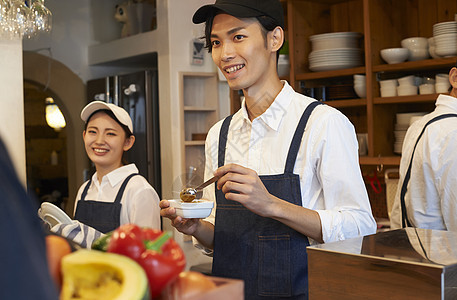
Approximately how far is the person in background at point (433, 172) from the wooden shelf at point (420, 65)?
0.74 metres

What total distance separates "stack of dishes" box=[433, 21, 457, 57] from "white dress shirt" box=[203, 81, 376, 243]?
6.11 ft

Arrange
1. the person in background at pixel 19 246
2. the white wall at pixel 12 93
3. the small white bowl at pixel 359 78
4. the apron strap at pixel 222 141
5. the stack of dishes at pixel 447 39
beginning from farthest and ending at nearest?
the small white bowl at pixel 359 78 < the stack of dishes at pixel 447 39 < the white wall at pixel 12 93 < the apron strap at pixel 222 141 < the person in background at pixel 19 246

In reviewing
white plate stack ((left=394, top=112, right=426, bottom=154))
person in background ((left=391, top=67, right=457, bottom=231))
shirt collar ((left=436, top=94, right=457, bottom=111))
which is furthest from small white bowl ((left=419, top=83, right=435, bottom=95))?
shirt collar ((left=436, top=94, right=457, bottom=111))

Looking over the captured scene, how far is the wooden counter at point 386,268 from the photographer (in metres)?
1.16

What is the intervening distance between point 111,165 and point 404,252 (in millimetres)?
1745

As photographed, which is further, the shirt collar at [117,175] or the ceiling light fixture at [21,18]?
the ceiling light fixture at [21,18]

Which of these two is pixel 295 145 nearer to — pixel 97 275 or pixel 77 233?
pixel 77 233

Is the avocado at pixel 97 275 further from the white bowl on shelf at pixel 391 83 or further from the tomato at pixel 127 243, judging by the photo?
the white bowl on shelf at pixel 391 83

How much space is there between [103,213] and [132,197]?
6.3 inches

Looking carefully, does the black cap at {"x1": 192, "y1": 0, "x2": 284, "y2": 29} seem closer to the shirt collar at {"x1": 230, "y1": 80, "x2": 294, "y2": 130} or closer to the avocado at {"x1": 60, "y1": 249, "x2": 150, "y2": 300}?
the shirt collar at {"x1": 230, "y1": 80, "x2": 294, "y2": 130}

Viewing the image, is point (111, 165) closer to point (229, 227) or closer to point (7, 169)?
point (229, 227)

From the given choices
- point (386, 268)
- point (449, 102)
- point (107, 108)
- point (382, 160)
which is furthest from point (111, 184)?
point (382, 160)

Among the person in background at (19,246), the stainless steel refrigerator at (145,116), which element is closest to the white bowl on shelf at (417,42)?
the stainless steel refrigerator at (145,116)

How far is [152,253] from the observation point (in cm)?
69
